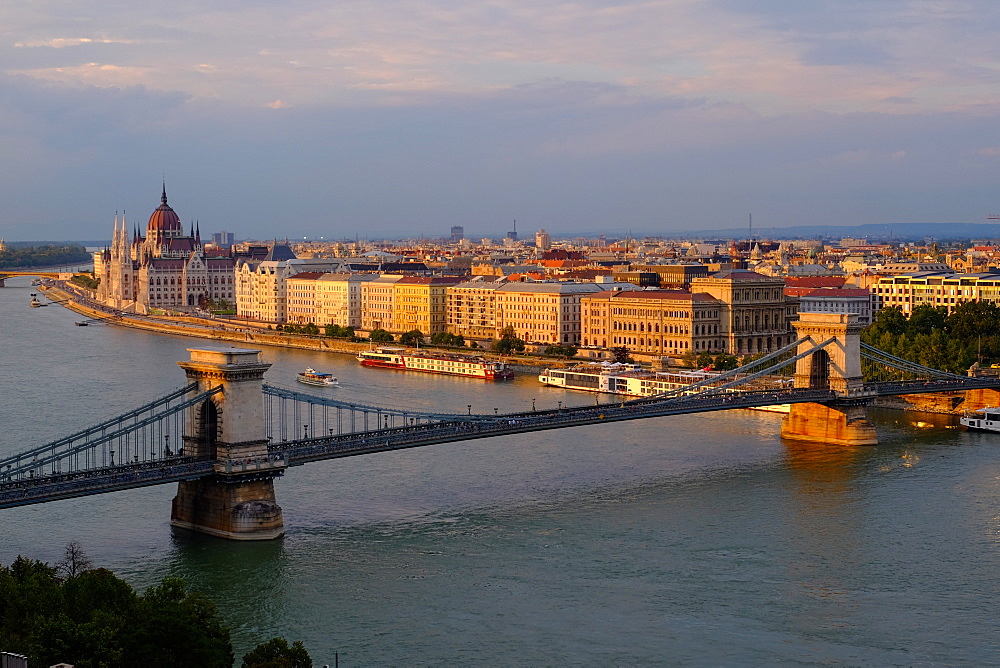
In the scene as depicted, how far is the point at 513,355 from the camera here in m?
44.7

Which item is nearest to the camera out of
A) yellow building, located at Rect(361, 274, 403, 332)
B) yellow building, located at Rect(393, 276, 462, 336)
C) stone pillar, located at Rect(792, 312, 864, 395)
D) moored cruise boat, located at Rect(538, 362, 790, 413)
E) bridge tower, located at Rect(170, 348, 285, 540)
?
bridge tower, located at Rect(170, 348, 285, 540)

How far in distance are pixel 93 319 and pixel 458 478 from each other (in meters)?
48.1

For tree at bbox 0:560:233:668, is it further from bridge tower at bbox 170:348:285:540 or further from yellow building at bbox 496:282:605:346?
yellow building at bbox 496:282:605:346

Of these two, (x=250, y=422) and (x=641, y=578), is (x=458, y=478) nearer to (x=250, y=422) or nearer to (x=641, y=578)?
(x=250, y=422)

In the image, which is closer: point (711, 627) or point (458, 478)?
point (711, 627)

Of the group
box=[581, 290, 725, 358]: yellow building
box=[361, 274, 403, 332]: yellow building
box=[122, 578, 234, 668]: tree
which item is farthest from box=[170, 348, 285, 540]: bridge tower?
box=[361, 274, 403, 332]: yellow building

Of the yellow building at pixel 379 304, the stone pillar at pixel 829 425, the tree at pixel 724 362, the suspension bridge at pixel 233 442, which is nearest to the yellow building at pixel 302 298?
the yellow building at pixel 379 304

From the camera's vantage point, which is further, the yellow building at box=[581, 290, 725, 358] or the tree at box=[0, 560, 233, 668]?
the yellow building at box=[581, 290, 725, 358]

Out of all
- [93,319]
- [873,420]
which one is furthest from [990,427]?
[93,319]

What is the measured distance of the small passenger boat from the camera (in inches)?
1436

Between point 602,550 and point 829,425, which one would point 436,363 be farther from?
point 602,550

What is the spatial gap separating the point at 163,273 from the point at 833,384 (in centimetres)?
5277

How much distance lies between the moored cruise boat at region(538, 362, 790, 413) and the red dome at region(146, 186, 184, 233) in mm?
49446

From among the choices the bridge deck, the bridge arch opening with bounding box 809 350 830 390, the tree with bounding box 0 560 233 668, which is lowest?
the tree with bounding box 0 560 233 668
